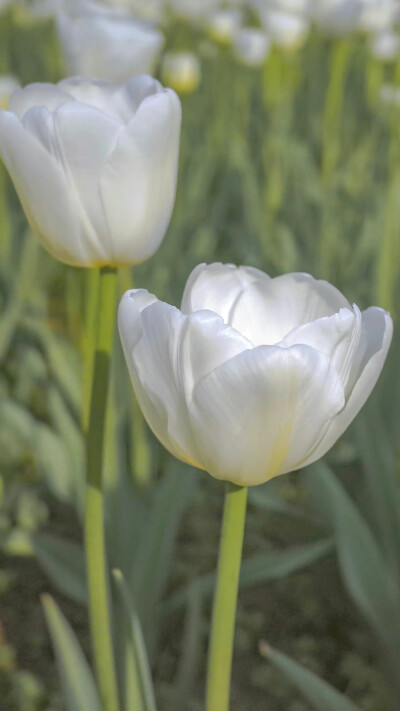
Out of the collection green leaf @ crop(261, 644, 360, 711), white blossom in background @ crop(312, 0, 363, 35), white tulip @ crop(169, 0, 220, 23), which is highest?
white blossom in background @ crop(312, 0, 363, 35)

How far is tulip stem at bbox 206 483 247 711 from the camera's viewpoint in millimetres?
468

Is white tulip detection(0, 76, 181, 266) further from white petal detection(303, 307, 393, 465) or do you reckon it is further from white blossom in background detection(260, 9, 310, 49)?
white blossom in background detection(260, 9, 310, 49)

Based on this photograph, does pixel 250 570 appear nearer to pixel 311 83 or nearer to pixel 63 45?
pixel 63 45

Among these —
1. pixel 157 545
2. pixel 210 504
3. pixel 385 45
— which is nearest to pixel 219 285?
pixel 157 545

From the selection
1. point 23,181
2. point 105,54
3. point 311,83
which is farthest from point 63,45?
point 311,83

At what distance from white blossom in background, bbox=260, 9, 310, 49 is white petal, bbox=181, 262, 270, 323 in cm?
176

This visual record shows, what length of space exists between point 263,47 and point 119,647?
1.92 m

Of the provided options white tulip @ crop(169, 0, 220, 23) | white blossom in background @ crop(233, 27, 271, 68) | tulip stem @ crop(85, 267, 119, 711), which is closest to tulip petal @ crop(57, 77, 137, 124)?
tulip stem @ crop(85, 267, 119, 711)

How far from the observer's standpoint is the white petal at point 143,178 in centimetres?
55

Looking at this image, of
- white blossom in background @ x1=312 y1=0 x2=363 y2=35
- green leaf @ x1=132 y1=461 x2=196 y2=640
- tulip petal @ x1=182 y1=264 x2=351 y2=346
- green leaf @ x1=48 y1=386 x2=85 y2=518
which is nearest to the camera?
tulip petal @ x1=182 y1=264 x2=351 y2=346

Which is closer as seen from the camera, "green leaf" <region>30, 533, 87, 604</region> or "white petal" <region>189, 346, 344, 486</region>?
"white petal" <region>189, 346, 344, 486</region>

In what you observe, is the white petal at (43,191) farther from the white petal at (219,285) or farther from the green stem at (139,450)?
the green stem at (139,450)

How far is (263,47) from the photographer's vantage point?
7.78 ft

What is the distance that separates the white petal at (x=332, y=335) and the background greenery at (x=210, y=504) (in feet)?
0.89
